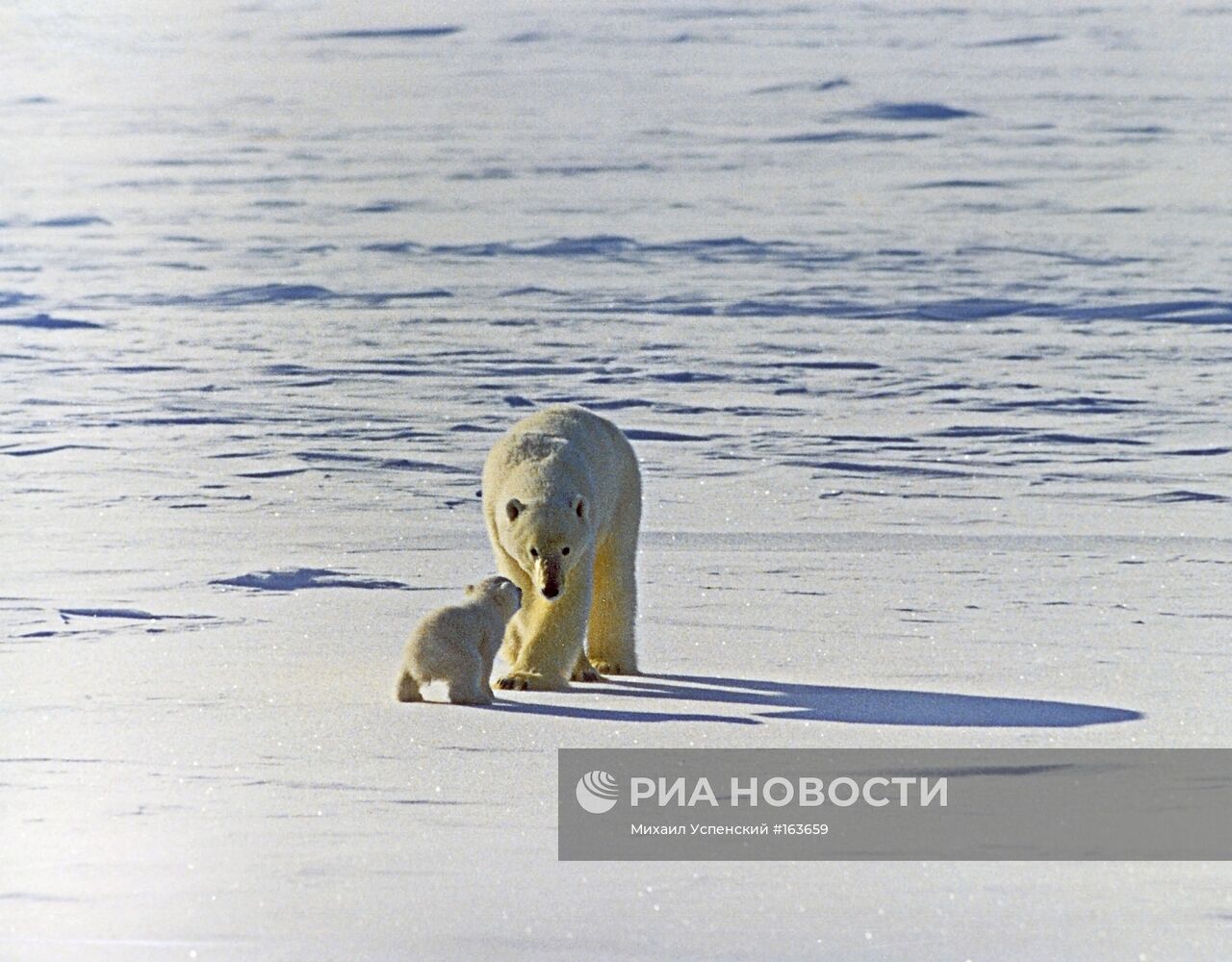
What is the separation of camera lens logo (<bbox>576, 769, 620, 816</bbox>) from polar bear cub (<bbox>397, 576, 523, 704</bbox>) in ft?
1.90

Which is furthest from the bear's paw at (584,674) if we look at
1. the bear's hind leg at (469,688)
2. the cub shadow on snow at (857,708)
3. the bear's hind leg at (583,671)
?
the bear's hind leg at (469,688)

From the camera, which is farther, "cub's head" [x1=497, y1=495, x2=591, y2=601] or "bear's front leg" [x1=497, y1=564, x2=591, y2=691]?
"bear's front leg" [x1=497, y1=564, x2=591, y2=691]

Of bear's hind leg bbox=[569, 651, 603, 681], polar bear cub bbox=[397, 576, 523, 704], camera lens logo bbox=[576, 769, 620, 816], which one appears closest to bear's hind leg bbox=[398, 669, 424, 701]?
polar bear cub bbox=[397, 576, 523, 704]

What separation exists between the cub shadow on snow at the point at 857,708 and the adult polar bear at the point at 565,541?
0.18m

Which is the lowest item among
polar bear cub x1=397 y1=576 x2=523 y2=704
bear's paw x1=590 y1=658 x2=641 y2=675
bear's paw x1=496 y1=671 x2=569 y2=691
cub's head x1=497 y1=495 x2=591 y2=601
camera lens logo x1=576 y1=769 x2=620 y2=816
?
bear's paw x1=590 y1=658 x2=641 y2=675

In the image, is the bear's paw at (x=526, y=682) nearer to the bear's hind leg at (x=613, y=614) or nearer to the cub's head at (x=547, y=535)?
the cub's head at (x=547, y=535)

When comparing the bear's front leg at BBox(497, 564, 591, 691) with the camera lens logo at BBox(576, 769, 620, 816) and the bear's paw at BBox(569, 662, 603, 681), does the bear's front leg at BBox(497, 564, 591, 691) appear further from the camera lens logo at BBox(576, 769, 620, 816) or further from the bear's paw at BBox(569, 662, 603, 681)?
the camera lens logo at BBox(576, 769, 620, 816)

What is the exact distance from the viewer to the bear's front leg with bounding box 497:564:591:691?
441cm

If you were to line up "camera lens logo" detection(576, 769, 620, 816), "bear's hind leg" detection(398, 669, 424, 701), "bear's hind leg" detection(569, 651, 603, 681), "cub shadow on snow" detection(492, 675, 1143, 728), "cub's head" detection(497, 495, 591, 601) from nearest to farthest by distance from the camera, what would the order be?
1. "camera lens logo" detection(576, 769, 620, 816)
2. "cub shadow on snow" detection(492, 675, 1143, 728)
3. "bear's hind leg" detection(398, 669, 424, 701)
4. "cub's head" detection(497, 495, 591, 601)
5. "bear's hind leg" detection(569, 651, 603, 681)

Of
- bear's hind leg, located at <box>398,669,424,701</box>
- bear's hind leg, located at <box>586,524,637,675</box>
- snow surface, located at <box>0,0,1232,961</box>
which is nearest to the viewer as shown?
snow surface, located at <box>0,0,1232,961</box>

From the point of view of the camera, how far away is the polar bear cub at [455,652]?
4.10m

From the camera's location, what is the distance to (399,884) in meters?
3.02

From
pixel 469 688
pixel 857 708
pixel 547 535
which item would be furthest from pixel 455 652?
pixel 857 708

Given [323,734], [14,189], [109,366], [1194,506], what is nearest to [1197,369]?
[1194,506]
